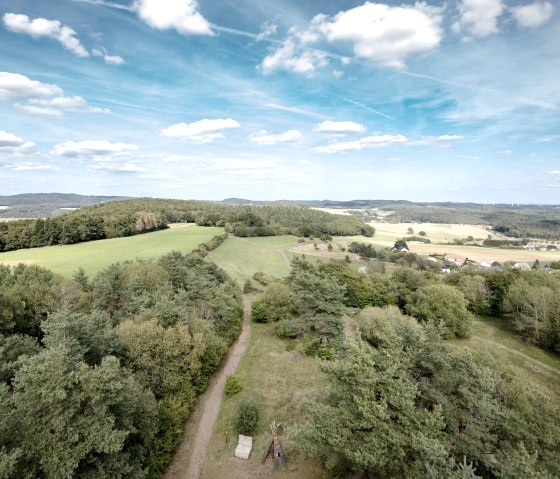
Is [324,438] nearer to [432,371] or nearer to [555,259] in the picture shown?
[432,371]

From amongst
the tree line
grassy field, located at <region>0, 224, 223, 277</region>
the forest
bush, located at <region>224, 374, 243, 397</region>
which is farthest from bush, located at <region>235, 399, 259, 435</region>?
grassy field, located at <region>0, 224, 223, 277</region>

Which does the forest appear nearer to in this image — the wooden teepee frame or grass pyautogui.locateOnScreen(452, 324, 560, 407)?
the wooden teepee frame

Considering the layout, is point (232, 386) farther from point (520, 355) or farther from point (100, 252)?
point (100, 252)

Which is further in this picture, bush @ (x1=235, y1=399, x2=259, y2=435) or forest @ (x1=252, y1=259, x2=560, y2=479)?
bush @ (x1=235, y1=399, x2=259, y2=435)

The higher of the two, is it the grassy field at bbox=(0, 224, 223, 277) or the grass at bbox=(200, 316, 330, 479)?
the grassy field at bbox=(0, 224, 223, 277)

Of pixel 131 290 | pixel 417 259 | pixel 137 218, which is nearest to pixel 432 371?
pixel 131 290

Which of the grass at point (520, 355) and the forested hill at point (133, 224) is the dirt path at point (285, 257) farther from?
the grass at point (520, 355)
